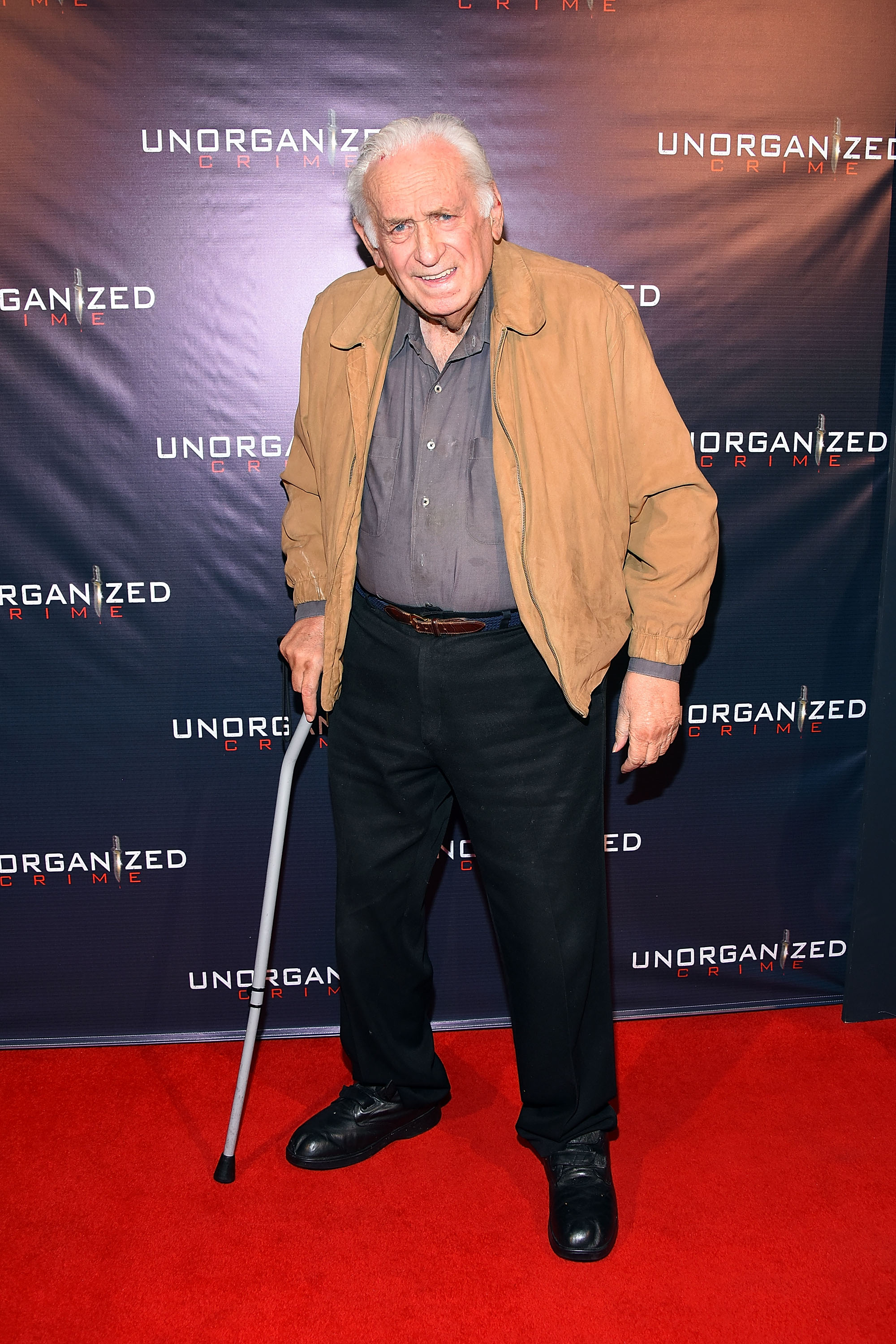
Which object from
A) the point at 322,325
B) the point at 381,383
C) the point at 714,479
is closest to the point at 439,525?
the point at 381,383

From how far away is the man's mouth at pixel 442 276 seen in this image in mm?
1710

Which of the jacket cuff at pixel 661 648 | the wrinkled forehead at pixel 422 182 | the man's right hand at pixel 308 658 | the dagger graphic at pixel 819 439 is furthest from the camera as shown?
the dagger graphic at pixel 819 439

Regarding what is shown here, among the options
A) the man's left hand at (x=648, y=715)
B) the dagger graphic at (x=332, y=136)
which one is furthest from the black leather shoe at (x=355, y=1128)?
the dagger graphic at (x=332, y=136)

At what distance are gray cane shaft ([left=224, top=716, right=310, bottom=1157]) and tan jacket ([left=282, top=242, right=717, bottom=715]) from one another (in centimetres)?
53

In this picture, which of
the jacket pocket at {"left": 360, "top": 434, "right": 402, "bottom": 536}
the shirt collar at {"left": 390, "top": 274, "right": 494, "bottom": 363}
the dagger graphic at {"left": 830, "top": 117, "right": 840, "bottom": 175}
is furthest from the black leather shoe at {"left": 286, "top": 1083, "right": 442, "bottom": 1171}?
the dagger graphic at {"left": 830, "top": 117, "right": 840, "bottom": 175}

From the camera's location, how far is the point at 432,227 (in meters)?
1.69

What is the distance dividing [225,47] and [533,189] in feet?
2.47

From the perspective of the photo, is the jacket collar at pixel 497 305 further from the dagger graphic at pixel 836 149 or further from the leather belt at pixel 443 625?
the dagger graphic at pixel 836 149

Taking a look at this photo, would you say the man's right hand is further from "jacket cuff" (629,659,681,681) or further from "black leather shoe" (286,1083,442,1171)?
"black leather shoe" (286,1083,442,1171)

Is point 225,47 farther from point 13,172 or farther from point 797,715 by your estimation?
point 797,715

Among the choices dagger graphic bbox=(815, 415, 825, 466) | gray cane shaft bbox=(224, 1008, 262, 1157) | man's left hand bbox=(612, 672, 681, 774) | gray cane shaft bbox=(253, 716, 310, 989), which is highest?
dagger graphic bbox=(815, 415, 825, 466)

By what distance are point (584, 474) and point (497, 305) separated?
34cm

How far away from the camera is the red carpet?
1.78 metres

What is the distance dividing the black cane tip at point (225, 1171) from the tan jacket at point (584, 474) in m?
1.21
